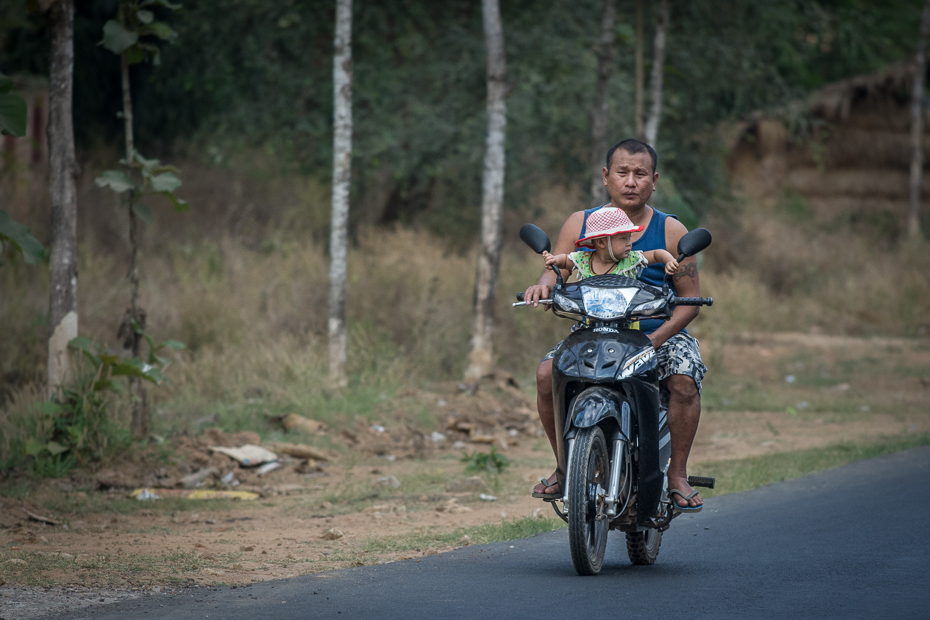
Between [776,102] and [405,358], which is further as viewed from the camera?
[776,102]

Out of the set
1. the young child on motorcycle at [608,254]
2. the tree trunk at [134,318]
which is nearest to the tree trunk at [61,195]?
the tree trunk at [134,318]

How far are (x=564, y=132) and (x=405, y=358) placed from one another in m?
8.08

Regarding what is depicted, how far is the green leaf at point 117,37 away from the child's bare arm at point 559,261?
18.8 ft

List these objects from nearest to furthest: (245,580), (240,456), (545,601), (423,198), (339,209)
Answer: (545,601) < (245,580) < (240,456) < (339,209) < (423,198)

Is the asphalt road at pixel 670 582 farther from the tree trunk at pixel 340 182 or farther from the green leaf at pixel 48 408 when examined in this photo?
the tree trunk at pixel 340 182

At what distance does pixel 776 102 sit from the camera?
2230 centimetres

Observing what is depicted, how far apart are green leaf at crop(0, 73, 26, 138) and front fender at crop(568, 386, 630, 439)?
5.18 metres

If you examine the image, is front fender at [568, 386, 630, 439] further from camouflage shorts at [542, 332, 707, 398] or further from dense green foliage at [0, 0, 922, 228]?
dense green foliage at [0, 0, 922, 228]

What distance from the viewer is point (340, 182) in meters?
13.2

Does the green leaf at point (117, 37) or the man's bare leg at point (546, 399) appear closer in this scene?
the man's bare leg at point (546, 399)

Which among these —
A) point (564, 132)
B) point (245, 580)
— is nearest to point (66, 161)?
point (245, 580)

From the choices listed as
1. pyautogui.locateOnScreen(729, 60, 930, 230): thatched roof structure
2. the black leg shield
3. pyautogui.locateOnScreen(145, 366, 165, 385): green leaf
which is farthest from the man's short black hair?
pyautogui.locateOnScreen(729, 60, 930, 230): thatched roof structure

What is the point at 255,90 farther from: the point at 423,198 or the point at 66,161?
the point at 66,161

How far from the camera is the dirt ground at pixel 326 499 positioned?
5.88 m
